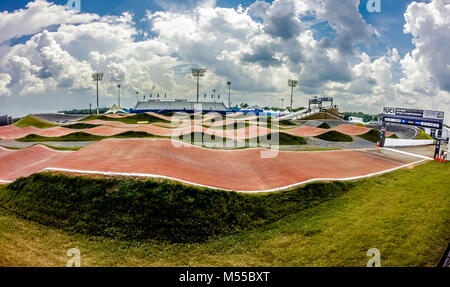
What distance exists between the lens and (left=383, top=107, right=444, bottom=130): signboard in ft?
73.1

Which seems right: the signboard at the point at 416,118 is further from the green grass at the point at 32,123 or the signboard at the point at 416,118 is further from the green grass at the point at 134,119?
the green grass at the point at 32,123

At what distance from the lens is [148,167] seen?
531 inches

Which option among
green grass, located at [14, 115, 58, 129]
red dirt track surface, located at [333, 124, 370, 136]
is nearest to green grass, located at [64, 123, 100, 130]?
green grass, located at [14, 115, 58, 129]

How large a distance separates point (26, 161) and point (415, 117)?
33.3 m

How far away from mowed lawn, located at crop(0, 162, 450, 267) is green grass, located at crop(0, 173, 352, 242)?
18.0 inches

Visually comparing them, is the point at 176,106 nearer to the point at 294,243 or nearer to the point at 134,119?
the point at 134,119

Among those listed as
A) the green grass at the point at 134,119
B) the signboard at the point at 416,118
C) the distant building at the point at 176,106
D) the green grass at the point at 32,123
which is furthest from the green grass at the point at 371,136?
the distant building at the point at 176,106

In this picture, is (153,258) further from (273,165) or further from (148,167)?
(273,165)

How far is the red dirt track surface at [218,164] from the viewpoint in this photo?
13.5 meters

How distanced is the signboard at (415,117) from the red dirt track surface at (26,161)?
29481mm

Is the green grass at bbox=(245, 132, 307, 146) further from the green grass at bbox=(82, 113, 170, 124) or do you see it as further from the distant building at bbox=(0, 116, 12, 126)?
the distant building at bbox=(0, 116, 12, 126)

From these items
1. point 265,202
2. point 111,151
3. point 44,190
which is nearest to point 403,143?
point 265,202

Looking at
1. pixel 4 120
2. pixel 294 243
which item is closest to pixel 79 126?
pixel 4 120

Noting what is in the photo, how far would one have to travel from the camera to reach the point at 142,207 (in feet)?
34.2
